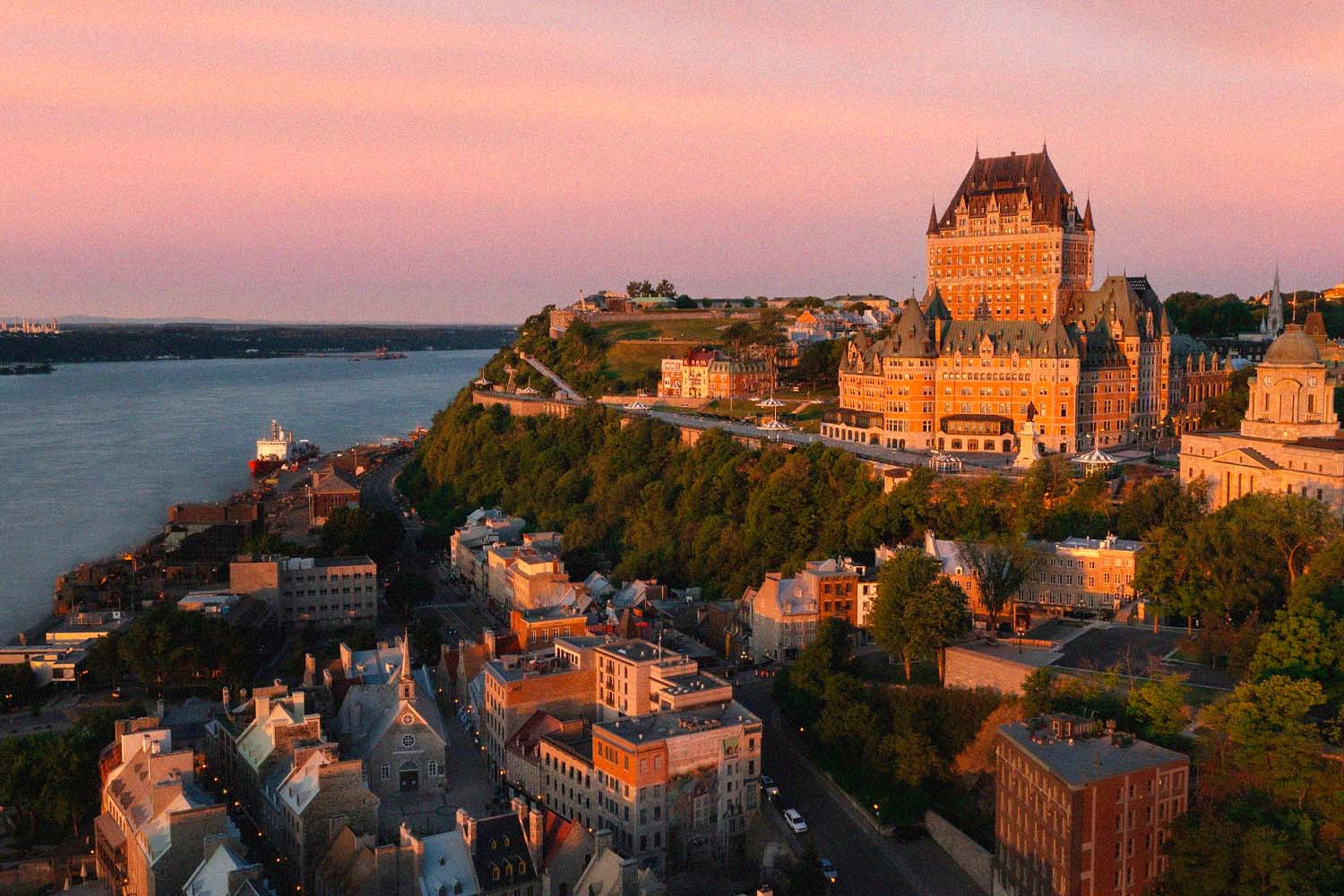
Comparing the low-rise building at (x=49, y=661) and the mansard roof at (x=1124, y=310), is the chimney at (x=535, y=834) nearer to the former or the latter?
the low-rise building at (x=49, y=661)

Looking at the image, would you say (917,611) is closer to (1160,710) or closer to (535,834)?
(1160,710)

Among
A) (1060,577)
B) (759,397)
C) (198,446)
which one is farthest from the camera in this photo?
(198,446)

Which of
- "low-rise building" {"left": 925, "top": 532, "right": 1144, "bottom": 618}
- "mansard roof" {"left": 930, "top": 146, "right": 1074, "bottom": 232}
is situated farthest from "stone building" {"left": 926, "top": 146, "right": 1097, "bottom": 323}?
"low-rise building" {"left": 925, "top": 532, "right": 1144, "bottom": 618}

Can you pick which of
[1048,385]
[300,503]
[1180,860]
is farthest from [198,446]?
[1180,860]

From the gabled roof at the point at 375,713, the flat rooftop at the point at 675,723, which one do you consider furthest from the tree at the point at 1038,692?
the gabled roof at the point at 375,713

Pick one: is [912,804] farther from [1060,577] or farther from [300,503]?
[300,503]

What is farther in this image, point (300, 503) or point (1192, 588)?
point (300, 503)
